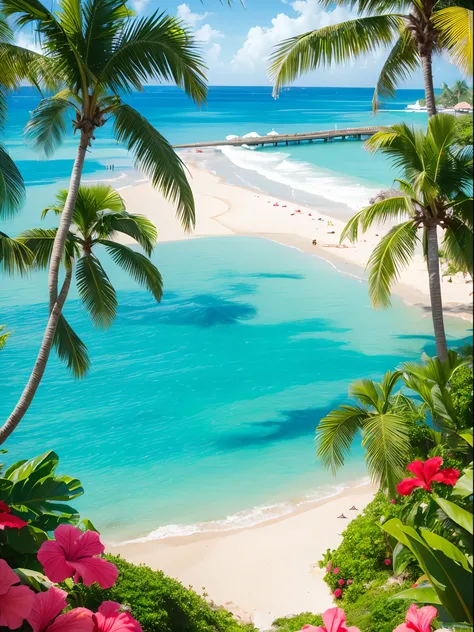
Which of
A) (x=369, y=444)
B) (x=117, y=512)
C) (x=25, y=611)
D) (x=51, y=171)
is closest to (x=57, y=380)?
(x=117, y=512)

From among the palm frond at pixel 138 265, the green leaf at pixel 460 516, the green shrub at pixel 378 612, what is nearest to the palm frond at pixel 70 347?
the palm frond at pixel 138 265

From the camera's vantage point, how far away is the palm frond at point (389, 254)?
32.3 ft

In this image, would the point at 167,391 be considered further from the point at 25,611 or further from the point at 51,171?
the point at 51,171

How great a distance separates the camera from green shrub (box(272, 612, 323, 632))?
25.1 ft

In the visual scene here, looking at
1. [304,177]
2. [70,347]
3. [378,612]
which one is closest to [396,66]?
[70,347]

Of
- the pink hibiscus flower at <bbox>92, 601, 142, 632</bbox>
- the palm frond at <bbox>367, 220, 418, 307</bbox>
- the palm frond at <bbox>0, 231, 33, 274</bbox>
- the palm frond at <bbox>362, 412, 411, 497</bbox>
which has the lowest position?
the palm frond at <bbox>362, 412, 411, 497</bbox>

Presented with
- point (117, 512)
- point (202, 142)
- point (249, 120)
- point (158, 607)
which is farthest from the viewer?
point (249, 120)

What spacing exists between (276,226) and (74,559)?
1252 inches

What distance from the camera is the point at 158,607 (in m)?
5.84

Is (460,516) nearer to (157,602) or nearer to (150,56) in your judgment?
(157,602)

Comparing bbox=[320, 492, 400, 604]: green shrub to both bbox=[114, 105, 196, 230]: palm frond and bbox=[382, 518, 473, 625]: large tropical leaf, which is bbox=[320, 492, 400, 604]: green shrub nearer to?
bbox=[114, 105, 196, 230]: palm frond

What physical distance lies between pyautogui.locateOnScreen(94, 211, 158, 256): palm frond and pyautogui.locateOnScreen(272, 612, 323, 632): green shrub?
6.39m

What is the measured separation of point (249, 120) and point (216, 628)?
10669 cm

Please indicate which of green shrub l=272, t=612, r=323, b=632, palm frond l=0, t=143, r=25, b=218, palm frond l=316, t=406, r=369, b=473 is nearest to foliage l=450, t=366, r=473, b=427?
palm frond l=316, t=406, r=369, b=473
